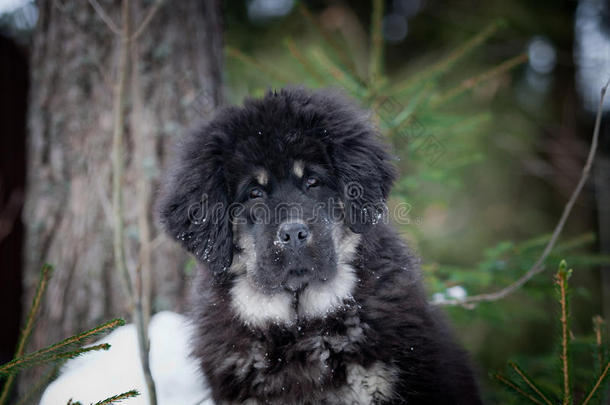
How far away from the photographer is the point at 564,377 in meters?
1.89

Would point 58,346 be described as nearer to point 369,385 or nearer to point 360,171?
point 369,385

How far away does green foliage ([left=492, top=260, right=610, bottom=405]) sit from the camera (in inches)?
71.1

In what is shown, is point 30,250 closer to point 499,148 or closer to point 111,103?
point 111,103

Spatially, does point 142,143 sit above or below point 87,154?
below

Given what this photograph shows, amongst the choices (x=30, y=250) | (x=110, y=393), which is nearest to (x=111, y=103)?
(x=30, y=250)

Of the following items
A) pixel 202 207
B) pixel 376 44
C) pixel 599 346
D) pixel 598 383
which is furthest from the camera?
pixel 376 44

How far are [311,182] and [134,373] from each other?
1703mm

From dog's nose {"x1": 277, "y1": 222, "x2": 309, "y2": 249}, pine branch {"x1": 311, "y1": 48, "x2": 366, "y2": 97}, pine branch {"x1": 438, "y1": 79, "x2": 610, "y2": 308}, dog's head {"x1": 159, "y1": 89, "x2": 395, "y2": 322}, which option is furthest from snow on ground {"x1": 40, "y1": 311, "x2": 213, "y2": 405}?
pine branch {"x1": 311, "y1": 48, "x2": 366, "y2": 97}

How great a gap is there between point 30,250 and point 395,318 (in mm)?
3065

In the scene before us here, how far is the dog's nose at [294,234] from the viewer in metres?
2.54

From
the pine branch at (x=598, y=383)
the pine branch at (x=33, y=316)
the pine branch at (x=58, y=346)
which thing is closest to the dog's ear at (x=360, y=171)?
the pine branch at (x=598, y=383)

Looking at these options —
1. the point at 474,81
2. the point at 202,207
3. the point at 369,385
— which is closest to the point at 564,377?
the point at 369,385

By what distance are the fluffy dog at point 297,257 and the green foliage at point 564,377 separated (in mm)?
509

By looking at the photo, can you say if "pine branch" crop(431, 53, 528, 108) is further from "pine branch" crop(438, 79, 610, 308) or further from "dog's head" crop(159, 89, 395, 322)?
"dog's head" crop(159, 89, 395, 322)
